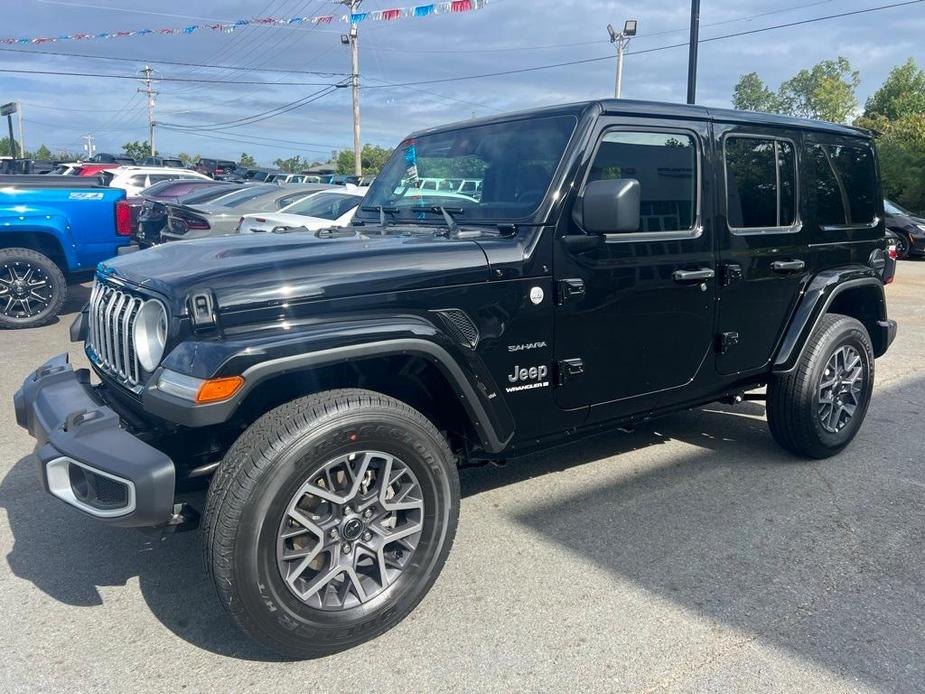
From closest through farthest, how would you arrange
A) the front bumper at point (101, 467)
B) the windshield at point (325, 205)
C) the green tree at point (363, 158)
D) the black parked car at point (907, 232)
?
the front bumper at point (101, 467), the windshield at point (325, 205), the black parked car at point (907, 232), the green tree at point (363, 158)

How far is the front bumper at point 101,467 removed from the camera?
2375 mm

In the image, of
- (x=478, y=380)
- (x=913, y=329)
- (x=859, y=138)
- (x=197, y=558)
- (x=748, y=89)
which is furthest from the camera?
(x=748, y=89)

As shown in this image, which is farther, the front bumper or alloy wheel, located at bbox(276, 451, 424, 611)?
alloy wheel, located at bbox(276, 451, 424, 611)

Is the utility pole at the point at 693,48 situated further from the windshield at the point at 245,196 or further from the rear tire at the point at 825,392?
the rear tire at the point at 825,392

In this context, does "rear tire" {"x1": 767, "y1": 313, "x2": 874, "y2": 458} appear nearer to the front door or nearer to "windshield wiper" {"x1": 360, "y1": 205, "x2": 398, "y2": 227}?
the front door

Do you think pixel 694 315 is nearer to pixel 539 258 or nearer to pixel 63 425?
pixel 539 258

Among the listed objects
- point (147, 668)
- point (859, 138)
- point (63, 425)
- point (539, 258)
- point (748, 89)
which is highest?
point (748, 89)

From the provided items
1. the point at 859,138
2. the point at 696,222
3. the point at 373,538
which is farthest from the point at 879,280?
the point at 373,538

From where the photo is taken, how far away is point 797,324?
14.0 feet

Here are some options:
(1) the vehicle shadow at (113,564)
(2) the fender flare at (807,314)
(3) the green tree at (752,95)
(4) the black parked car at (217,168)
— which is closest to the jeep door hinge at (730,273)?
(2) the fender flare at (807,314)

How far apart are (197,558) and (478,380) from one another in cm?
152

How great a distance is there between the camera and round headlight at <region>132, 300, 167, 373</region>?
106 inches

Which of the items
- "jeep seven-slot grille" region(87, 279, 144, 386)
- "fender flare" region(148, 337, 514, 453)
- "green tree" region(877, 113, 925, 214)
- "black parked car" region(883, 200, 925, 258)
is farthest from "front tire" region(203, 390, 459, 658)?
"green tree" region(877, 113, 925, 214)

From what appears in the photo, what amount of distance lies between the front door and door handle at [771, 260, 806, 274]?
51 centimetres
